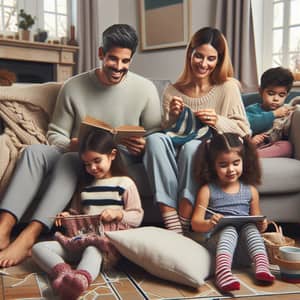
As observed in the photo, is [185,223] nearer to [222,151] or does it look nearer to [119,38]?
[222,151]

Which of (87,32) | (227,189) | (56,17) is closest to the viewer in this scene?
(227,189)

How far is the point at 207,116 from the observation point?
1.91m

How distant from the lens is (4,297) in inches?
57.0

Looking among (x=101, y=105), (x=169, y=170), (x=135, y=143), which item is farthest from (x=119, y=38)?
(x=169, y=170)

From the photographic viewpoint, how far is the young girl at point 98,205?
5.41 ft

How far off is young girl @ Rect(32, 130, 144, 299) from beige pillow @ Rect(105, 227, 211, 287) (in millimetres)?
89

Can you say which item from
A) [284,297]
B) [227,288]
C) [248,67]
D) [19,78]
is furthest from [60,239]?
[19,78]

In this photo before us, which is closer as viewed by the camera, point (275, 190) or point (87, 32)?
point (275, 190)

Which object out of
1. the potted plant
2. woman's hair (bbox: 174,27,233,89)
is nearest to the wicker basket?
woman's hair (bbox: 174,27,233,89)

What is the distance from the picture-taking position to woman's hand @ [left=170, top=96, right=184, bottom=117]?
6.37 ft

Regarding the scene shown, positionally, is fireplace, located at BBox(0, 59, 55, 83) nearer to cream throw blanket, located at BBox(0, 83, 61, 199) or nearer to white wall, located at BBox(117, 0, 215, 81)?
white wall, located at BBox(117, 0, 215, 81)

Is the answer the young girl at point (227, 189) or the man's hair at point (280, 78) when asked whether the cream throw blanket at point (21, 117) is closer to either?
the young girl at point (227, 189)

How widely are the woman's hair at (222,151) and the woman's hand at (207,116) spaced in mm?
64

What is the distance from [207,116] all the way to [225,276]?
0.66 metres
